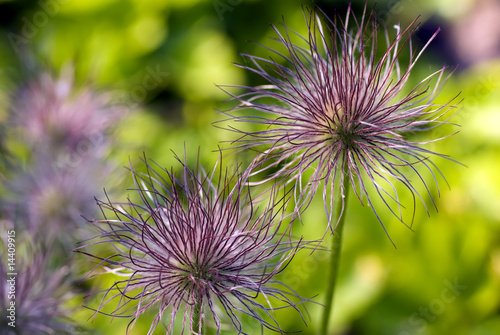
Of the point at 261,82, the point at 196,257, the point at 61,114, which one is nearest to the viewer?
the point at 196,257

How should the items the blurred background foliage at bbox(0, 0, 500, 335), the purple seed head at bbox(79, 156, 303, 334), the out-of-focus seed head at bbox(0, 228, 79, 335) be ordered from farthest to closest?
1. the blurred background foliage at bbox(0, 0, 500, 335)
2. the out-of-focus seed head at bbox(0, 228, 79, 335)
3. the purple seed head at bbox(79, 156, 303, 334)

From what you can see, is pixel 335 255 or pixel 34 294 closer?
pixel 335 255

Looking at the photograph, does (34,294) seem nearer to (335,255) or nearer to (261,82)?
(335,255)

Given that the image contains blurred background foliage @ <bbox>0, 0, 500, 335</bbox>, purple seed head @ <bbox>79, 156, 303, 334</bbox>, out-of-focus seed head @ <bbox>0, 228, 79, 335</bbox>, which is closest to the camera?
purple seed head @ <bbox>79, 156, 303, 334</bbox>

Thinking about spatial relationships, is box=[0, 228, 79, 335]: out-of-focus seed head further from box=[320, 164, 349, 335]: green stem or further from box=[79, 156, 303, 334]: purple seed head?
box=[320, 164, 349, 335]: green stem

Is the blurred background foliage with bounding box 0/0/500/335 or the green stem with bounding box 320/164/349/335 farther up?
the blurred background foliage with bounding box 0/0/500/335

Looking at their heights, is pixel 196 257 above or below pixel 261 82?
below

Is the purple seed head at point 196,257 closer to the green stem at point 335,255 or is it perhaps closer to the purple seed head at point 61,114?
the green stem at point 335,255

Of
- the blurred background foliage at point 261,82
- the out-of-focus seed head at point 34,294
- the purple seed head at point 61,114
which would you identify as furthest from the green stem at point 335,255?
the purple seed head at point 61,114

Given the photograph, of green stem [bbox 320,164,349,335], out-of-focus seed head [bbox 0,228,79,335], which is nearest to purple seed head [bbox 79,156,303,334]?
green stem [bbox 320,164,349,335]

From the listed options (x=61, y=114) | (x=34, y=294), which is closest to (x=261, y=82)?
(x=61, y=114)
